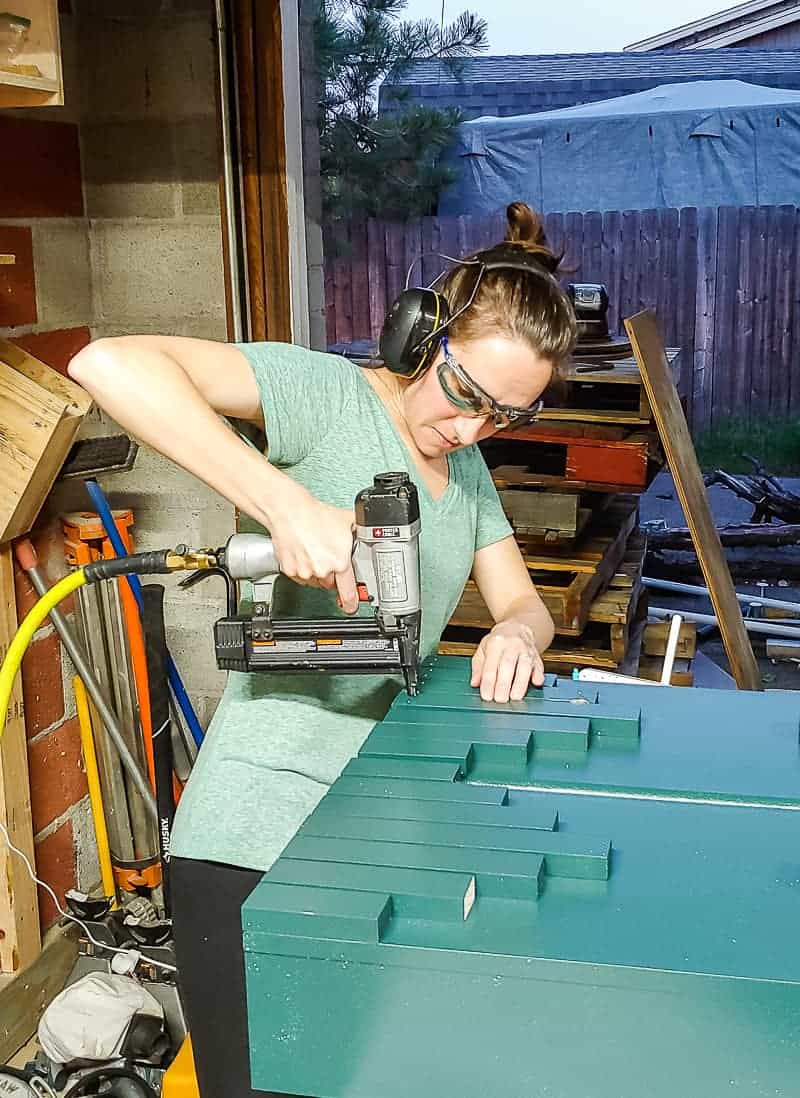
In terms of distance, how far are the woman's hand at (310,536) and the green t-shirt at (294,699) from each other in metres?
0.14

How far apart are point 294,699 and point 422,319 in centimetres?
59

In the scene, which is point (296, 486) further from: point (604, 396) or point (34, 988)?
point (604, 396)

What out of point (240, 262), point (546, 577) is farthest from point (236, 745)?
point (546, 577)

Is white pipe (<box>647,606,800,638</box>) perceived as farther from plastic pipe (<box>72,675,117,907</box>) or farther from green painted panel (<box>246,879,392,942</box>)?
green painted panel (<box>246,879,392,942</box>)

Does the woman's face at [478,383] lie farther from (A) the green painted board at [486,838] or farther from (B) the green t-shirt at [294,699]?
(A) the green painted board at [486,838]

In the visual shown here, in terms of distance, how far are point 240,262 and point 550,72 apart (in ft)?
7.10

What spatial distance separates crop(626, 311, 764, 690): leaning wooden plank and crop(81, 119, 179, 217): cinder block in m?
1.44

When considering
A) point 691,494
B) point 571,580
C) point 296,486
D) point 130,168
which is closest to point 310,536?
point 296,486

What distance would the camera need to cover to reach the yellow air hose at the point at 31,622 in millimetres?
2092

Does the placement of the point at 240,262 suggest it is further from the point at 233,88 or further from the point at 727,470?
the point at 727,470

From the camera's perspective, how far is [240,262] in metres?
3.06

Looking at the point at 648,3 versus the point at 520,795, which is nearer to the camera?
the point at 520,795

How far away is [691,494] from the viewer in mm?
3592

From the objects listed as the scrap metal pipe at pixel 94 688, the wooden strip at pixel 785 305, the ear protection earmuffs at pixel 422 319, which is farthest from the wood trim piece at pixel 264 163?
the wooden strip at pixel 785 305
